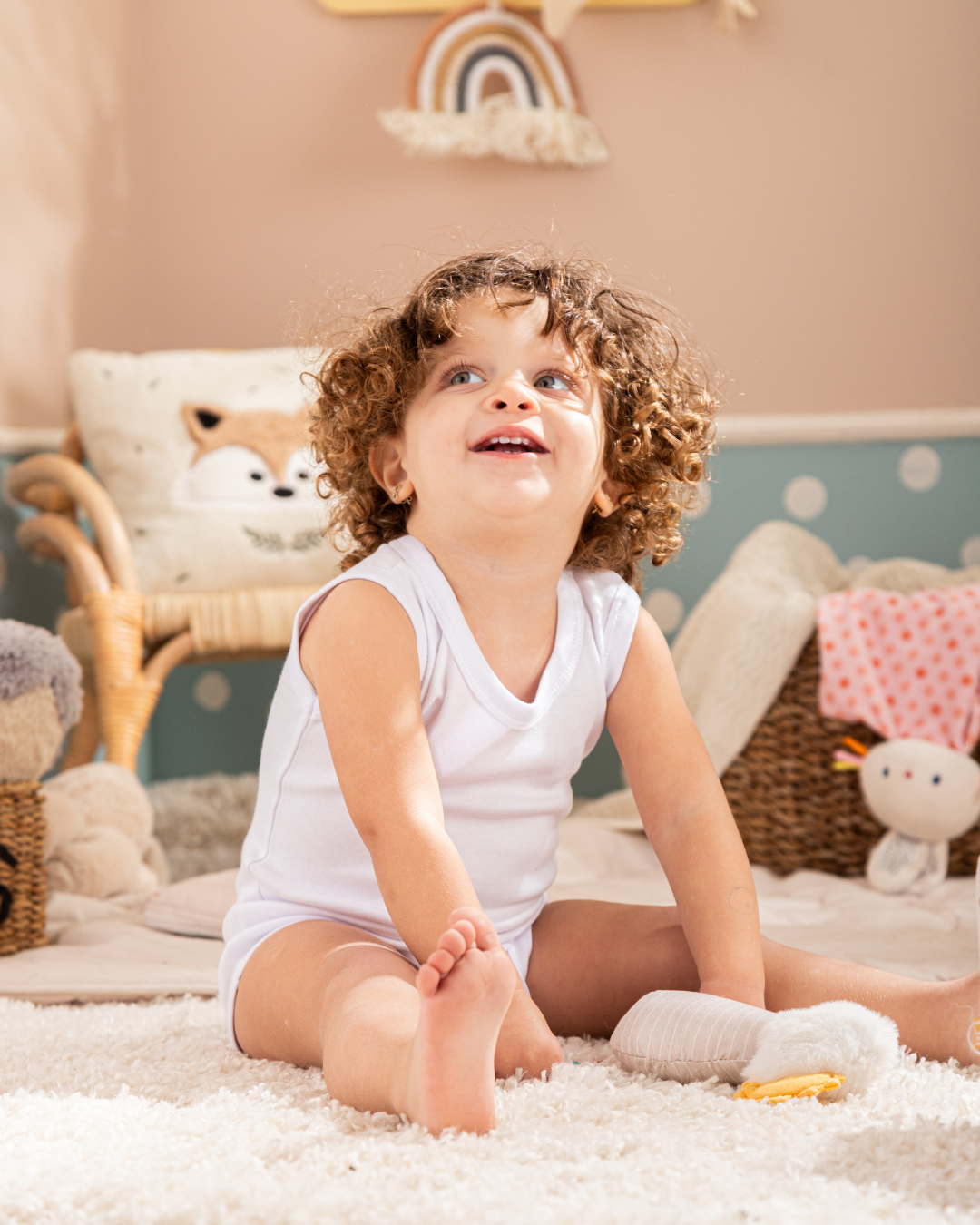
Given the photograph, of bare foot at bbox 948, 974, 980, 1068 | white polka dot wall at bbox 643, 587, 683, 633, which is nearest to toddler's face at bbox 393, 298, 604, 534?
bare foot at bbox 948, 974, 980, 1068

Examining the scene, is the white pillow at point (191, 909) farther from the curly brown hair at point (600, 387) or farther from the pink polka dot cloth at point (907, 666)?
the pink polka dot cloth at point (907, 666)

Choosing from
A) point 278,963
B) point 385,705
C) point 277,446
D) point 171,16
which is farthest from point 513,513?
point 171,16

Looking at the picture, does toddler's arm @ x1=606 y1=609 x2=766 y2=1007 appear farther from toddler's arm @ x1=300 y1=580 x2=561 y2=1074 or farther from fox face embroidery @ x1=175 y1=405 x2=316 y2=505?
fox face embroidery @ x1=175 y1=405 x2=316 y2=505

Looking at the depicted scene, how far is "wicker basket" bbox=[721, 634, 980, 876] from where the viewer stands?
142 centimetres

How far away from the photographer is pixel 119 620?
1524mm

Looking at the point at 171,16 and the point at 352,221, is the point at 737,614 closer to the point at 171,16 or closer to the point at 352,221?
the point at 352,221

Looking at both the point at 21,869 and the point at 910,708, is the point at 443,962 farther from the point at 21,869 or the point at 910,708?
the point at 910,708

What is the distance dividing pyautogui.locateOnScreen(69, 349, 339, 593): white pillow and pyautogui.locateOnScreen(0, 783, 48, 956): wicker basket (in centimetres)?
57

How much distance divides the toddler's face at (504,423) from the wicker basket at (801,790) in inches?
26.4

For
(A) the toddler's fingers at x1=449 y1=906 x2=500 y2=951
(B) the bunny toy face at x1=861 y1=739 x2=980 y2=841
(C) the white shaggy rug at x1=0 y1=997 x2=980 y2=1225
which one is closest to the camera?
(C) the white shaggy rug at x1=0 y1=997 x2=980 y2=1225

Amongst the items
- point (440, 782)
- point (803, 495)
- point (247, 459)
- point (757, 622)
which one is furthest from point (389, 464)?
point (803, 495)

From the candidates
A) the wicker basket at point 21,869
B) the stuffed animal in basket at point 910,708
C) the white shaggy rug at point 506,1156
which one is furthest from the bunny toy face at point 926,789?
the wicker basket at point 21,869

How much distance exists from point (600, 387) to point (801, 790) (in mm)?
728

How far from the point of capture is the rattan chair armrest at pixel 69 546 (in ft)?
5.00
